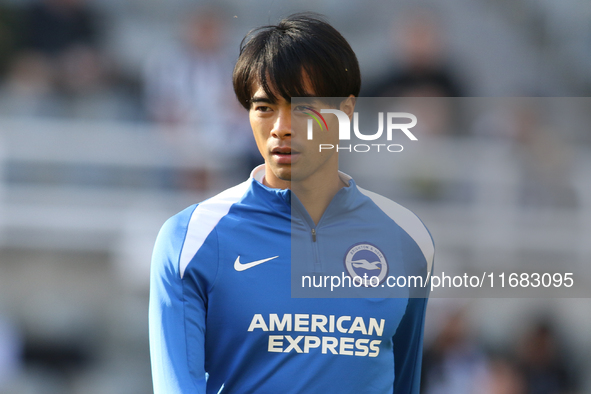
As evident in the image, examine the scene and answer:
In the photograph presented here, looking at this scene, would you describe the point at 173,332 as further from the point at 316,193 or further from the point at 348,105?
the point at 348,105

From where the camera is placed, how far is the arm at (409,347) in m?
2.26

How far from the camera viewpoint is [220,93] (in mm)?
5617

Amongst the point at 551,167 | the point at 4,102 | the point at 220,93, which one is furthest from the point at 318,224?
the point at 4,102

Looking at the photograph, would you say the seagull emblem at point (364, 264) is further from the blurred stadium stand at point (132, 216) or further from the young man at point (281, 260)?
the blurred stadium stand at point (132, 216)

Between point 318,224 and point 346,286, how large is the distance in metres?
0.21

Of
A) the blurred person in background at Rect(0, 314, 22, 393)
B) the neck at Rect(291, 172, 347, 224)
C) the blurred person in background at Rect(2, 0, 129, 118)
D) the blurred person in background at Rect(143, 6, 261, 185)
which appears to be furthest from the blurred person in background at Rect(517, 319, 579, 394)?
the blurred person in background at Rect(0, 314, 22, 393)

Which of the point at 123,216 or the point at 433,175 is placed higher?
the point at 433,175

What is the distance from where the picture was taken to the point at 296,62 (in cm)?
206

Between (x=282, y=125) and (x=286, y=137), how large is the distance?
4 centimetres

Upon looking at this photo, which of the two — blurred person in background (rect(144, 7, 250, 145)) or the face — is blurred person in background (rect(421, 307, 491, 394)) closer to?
blurred person in background (rect(144, 7, 250, 145))

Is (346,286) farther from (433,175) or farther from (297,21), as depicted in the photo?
(433,175)

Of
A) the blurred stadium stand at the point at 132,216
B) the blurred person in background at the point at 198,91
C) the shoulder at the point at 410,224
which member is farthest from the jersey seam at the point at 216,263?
the blurred stadium stand at the point at 132,216

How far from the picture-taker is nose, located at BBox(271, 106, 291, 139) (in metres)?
2.04

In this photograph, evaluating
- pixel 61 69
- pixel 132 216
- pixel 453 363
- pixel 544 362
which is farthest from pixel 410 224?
pixel 61 69
